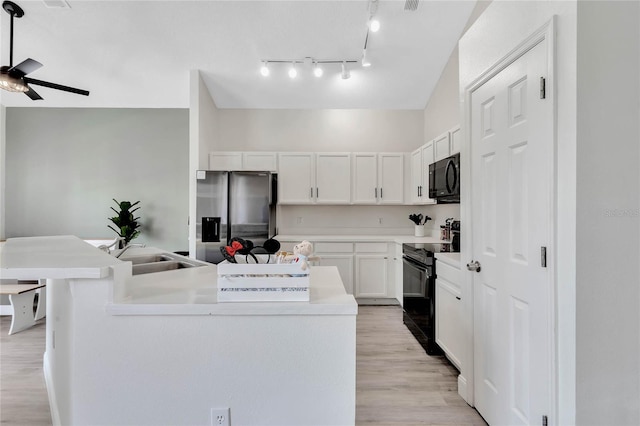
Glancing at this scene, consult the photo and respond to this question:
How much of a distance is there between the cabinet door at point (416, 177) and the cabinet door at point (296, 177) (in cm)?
139

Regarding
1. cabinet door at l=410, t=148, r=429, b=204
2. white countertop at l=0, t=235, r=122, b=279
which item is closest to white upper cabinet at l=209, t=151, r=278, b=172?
cabinet door at l=410, t=148, r=429, b=204

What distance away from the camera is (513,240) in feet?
5.43

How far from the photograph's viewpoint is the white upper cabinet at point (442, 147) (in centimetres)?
333

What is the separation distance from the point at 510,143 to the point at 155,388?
198 centimetres

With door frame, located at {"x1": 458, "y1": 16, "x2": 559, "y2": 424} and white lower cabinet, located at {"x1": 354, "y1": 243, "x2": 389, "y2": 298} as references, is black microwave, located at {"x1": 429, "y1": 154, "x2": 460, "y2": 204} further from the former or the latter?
white lower cabinet, located at {"x1": 354, "y1": 243, "x2": 389, "y2": 298}

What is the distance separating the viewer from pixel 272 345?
1.30m

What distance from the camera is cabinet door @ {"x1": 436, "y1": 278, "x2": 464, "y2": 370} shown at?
2346mm

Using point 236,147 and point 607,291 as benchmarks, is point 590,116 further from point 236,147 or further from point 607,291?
point 236,147

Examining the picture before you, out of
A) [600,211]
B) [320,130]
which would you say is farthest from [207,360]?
[320,130]

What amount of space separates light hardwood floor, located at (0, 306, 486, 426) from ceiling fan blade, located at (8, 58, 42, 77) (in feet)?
7.99

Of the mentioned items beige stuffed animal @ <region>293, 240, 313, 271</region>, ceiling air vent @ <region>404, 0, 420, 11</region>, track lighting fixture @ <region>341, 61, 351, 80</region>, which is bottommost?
beige stuffed animal @ <region>293, 240, 313, 271</region>

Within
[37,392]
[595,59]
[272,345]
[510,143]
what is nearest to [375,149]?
[510,143]

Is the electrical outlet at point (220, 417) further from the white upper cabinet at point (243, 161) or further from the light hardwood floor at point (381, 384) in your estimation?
the white upper cabinet at point (243, 161)

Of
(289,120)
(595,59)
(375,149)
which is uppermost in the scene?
(289,120)
